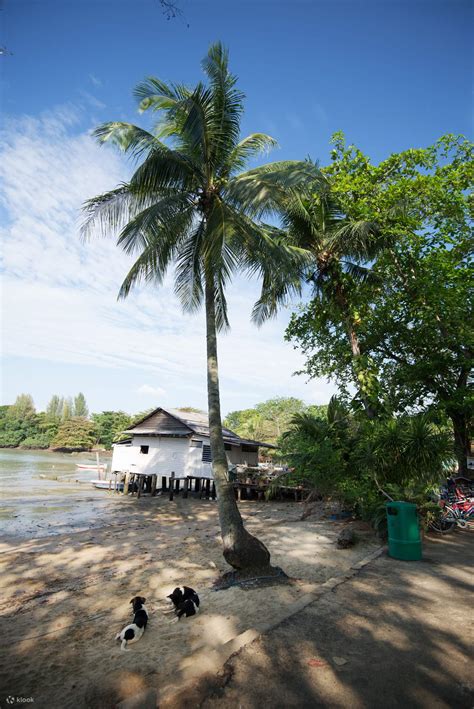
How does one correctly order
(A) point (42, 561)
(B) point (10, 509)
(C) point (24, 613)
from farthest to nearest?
(B) point (10, 509), (A) point (42, 561), (C) point (24, 613)

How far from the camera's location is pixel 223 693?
3180 mm

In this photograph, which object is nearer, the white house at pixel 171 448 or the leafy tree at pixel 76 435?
the white house at pixel 171 448

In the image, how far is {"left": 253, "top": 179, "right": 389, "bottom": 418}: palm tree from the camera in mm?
12227

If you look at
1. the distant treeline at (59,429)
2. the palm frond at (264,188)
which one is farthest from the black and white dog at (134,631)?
the distant treeline at (59,429)

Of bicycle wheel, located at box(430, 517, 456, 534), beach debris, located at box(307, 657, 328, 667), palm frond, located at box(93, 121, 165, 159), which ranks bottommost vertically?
beach debris, located at box(307, 657, 328, 667)

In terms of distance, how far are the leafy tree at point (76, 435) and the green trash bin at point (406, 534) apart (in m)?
63.2

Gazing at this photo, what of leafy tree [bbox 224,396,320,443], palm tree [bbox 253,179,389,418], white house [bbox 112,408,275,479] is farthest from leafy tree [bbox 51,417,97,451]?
palm tree [bbox 253,179,389,418]

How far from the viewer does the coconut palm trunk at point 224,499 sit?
22.2 ft

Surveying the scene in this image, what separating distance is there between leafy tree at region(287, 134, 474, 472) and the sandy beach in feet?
20.5

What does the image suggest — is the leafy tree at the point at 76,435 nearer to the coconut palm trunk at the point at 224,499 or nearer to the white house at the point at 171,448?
the white house at the point at 171,448

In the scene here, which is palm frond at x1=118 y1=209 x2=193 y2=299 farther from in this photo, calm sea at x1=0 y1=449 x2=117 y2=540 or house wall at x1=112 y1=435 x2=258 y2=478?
house wall at x1=112 y1=435 x2=258 y2=478

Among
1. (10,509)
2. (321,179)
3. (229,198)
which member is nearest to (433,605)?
(229,198)

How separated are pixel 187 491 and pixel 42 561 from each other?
507 inches

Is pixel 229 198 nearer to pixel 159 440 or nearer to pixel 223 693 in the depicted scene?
pixel 223 693
